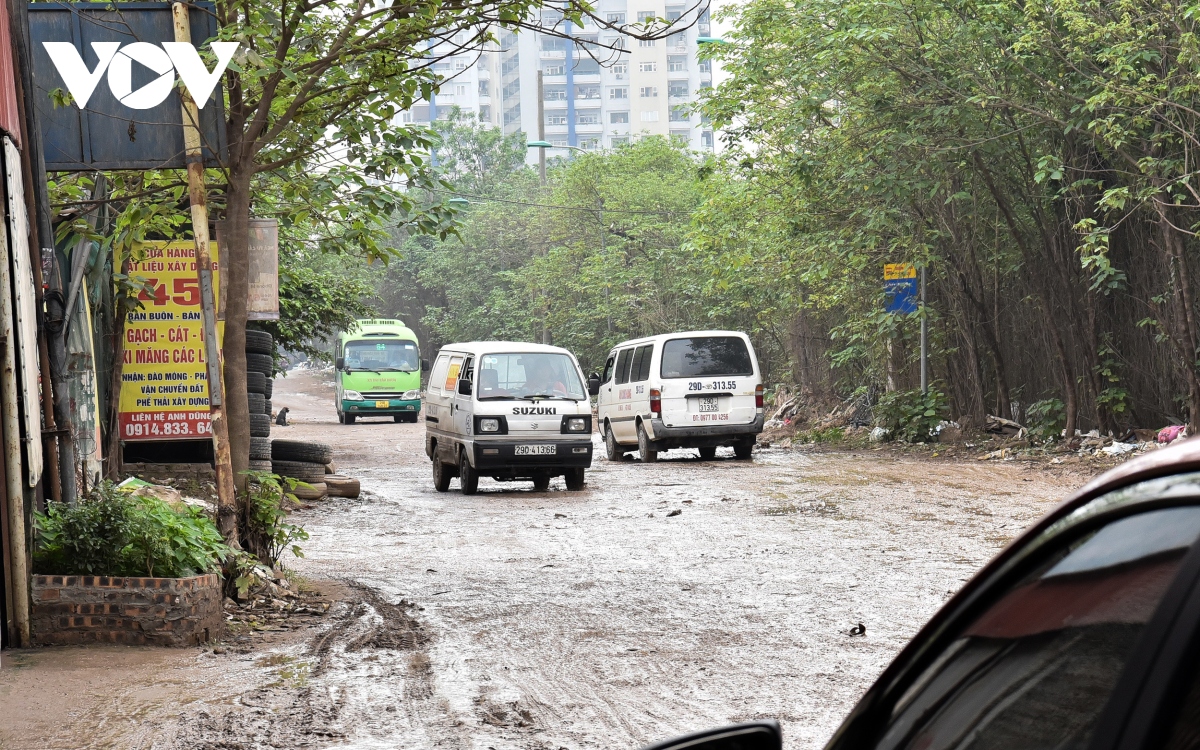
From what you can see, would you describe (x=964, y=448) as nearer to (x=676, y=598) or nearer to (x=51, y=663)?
(x=676, y=598)

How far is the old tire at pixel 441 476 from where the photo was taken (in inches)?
699

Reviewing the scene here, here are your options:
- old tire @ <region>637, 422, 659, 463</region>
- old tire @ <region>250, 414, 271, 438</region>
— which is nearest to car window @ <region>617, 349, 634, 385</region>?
old tire @ <region>637, 422, 659, 463</region>

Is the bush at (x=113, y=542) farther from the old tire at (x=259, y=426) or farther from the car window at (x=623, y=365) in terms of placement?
the car window at (x=623, y=365)

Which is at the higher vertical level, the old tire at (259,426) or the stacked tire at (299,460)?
the old tire at (259,426)

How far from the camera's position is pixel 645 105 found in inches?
4692

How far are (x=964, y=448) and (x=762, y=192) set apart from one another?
621cm

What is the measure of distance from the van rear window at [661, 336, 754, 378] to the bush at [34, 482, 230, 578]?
13.7 metres

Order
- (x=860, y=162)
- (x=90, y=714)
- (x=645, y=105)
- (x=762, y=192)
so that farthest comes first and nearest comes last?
(x=645, y=105) < (x=762, y=192) < (x=860, y=162) < (x=90, y=714)

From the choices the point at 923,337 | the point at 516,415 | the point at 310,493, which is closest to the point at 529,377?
the point at 516,415

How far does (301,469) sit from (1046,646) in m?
16.3

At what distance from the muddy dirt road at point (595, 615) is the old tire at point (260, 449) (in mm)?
1165

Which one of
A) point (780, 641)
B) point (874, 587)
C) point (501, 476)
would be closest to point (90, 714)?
point (780, 641)

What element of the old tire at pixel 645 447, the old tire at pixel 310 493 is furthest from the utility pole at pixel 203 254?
the old tire at pixel 645 447

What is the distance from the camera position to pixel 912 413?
72.8 ft
